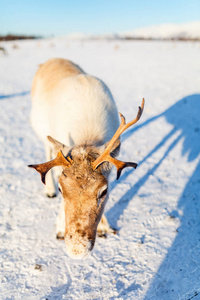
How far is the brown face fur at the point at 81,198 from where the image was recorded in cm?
235

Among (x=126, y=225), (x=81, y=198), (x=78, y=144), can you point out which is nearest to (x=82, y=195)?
(x=81, y=198)

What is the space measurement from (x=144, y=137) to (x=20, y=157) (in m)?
3.74

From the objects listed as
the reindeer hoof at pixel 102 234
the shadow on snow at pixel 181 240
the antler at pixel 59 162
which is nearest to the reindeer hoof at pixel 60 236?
the reindeer hoof at pixel 102 234

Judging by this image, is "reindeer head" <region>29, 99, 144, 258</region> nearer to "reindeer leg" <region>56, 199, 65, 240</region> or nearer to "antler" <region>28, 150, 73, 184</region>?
"antler" <region>28, 150, 73, 184</region>

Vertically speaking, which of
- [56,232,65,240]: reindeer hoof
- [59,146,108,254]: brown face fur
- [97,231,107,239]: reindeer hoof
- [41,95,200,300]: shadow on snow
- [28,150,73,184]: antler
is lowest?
[56,232,65,240]: reindeer hoof

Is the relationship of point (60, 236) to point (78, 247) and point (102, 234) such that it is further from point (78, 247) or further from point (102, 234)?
point (78, 247)

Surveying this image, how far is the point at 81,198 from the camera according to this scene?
236 centimetres

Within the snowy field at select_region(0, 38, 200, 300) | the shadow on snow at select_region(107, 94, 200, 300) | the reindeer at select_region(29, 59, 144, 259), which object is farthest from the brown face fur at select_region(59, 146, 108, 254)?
the shadow on snow at select_region(107, 94, 200, 300)

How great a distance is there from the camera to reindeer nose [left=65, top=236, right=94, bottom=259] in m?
2.27

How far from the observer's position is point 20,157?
18.8ft

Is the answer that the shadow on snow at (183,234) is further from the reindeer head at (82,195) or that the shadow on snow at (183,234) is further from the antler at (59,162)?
the antler at (59,162)

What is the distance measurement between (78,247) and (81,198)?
0.50 metres

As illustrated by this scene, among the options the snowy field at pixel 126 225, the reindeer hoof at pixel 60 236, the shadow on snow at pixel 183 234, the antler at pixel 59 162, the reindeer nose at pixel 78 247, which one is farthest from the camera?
the reindeer hoof at pixel 60 236

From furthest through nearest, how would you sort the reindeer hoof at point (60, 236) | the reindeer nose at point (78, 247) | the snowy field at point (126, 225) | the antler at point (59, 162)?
the reindeer hoof at point (60, 236) < the snowy field at point (126, 225) < the antler at point (59, 162) < the reindeer nose at point (78, 247)
